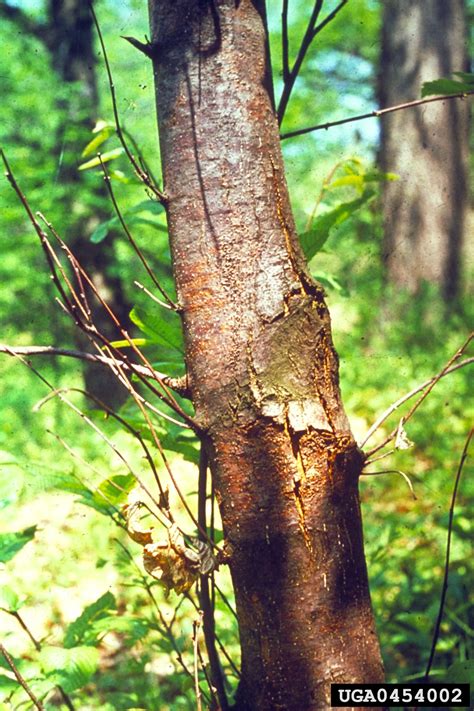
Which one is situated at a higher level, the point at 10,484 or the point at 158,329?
the point at 158,329

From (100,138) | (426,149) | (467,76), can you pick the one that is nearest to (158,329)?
(100,138)

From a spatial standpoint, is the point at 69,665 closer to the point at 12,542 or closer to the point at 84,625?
the point at 84,625

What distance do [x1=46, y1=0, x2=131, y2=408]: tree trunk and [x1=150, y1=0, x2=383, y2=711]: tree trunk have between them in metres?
3.66

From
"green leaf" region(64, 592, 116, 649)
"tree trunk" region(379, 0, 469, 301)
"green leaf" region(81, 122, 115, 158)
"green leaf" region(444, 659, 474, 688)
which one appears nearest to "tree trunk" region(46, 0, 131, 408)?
"tree trunk" region(379, 0, 469, 301)

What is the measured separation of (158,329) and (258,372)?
0.35 meters

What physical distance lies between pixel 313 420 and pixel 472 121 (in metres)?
6.05

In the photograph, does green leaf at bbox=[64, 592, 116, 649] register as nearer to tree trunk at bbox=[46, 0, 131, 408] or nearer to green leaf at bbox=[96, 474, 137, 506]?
green leaf at bbox=[96, 474, 137, 506]

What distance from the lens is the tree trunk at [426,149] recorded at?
5180mm

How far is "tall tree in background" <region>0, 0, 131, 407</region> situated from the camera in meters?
4.55

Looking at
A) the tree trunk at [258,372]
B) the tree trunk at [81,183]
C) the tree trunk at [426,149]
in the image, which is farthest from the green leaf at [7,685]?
the tree trunk at [426,149]

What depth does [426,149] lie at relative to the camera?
5363 mm

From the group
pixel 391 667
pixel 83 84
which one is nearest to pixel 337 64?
pixel 83 84

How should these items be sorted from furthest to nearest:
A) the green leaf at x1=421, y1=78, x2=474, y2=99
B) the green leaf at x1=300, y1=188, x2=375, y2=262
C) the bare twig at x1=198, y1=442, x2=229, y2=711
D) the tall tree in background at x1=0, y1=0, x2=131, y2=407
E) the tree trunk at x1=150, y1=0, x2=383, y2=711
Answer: the tall tree in background at x1=0, y1=0, x2=131, y2=407, the green leaf at x1=300, y1=188, x2=375, y2=262, the green leaf at x1=421, y1=78, x2=474, y2=99, the bare twig at x1=198, y1=442, x2=229, y2=711, the tree trunk at x1=150, y1=0, x2=383, y2=711

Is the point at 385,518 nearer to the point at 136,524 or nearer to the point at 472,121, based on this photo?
the point at 136,524
